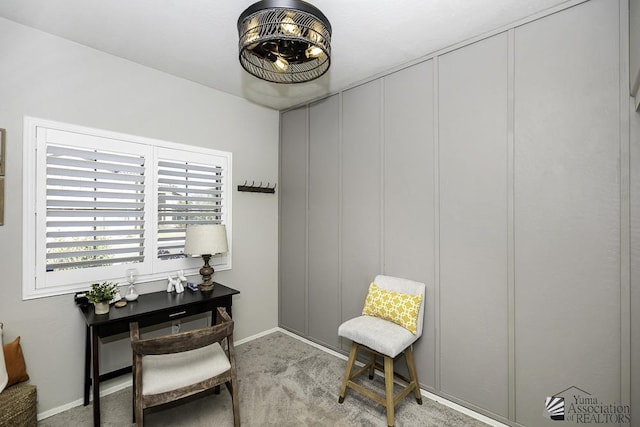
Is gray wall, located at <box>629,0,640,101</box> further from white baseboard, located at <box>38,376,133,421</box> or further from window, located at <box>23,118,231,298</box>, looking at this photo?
white baseboard, located at <box>38,376,133,421</box>

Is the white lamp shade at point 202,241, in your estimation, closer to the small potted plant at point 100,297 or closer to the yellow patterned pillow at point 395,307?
the small potted plant at point 100,297

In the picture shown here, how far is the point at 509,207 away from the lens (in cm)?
206

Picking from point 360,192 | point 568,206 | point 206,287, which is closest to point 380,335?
point 360,192

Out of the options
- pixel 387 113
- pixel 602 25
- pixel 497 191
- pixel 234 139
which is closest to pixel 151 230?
pixel 234 139

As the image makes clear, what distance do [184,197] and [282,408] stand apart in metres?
2.03

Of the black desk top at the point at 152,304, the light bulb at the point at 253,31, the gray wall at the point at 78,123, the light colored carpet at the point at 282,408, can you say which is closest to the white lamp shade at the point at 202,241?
the black desk top at the point at 152,304

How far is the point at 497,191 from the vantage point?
2119 mm

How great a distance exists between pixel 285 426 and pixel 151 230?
1940 millimetres

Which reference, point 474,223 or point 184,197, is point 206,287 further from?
point 474,223

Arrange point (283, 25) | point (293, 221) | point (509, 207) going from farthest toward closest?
1. point (293, 221)
2. point (509, 207)
3. point (283, 25)

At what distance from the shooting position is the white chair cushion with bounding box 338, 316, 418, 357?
207 centimetres

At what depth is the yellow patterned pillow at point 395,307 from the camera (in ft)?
7.43

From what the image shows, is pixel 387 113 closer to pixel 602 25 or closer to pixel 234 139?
pixel 602 25

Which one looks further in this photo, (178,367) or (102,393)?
(102,393)
